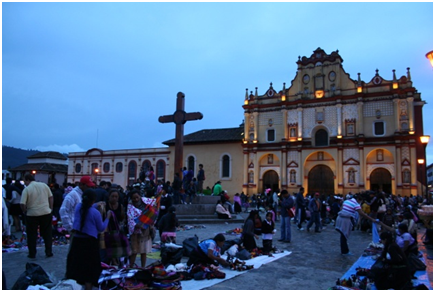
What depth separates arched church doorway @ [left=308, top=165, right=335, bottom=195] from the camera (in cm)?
3256

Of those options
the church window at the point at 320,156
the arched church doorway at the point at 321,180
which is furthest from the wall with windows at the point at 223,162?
the church window at the point at 320,156

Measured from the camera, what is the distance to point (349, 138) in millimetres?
31578

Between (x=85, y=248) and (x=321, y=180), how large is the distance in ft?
99.5

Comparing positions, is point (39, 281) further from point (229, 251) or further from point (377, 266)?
point (377, 266)

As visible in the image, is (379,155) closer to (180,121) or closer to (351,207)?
(180,121)

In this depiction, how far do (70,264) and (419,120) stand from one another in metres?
33.5

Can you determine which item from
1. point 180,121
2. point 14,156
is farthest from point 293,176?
point 14,156

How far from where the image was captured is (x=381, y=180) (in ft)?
100

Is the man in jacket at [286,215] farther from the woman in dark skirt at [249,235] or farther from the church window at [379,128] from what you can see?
the church window at [379,128]

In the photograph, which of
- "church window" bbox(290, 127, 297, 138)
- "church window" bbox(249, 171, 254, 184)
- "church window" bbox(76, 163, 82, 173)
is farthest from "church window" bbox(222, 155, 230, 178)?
"church window" bbox(76, 163, 82, 173)

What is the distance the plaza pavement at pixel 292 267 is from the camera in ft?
20.2

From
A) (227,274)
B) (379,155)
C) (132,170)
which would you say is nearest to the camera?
(227,274)

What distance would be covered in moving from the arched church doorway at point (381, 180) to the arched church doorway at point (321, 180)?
3481 mm

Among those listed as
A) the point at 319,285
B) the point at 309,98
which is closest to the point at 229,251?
the point at 319,285
